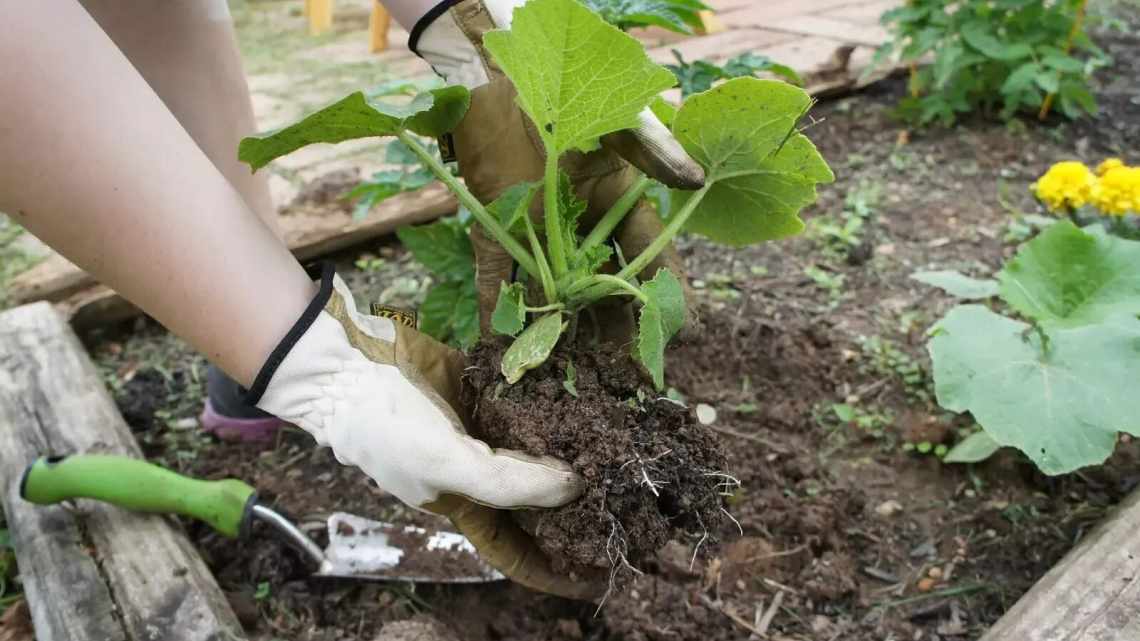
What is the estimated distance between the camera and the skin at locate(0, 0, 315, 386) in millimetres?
889

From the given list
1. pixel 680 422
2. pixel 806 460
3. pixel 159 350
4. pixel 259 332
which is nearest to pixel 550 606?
pixel 680 422

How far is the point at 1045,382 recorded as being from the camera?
1347mm

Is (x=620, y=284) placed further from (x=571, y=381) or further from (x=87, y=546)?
(x=87, y=546)

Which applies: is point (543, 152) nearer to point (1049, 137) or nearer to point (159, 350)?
point (159, 350)

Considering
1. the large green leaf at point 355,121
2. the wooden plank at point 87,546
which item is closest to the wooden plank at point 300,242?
the wooden plank at point 87,546

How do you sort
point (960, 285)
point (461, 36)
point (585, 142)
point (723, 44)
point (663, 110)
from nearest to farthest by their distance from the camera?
1. point (585, 142)
2. point (663, 110)
3. point (461, 36)
4. point (960, 285)
5. point (723, 44)

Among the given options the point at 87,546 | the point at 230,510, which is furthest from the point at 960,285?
the point at 87,546

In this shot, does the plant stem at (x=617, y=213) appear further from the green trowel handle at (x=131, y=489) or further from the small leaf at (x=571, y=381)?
the green trowel handle at (x=131, y=489)

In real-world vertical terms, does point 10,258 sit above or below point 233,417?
above

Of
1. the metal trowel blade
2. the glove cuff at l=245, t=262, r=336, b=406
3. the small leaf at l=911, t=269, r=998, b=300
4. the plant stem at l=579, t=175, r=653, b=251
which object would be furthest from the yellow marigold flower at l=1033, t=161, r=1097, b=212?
the glove cuff at l=245, t=262, r=336, b=406

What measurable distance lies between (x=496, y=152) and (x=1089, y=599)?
1081 millimetres

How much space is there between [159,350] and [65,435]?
0.52 m

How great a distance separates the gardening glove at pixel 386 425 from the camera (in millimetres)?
1043

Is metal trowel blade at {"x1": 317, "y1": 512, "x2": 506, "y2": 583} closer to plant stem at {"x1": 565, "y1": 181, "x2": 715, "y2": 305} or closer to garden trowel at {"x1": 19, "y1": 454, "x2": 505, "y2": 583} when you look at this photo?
garden trowel at {"x1": 19, "y1": 454, "x2": 505, "y2": 583}
